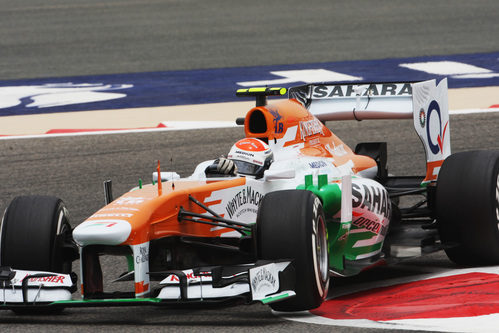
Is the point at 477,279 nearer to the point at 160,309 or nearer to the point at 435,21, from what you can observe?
the point at 160,309

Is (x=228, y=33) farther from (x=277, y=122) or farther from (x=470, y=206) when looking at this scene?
(x=470, y=206)

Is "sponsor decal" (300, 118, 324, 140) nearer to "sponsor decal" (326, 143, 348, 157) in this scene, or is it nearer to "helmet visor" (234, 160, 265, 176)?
"sponsor decal" (326, 143, 348, 157)

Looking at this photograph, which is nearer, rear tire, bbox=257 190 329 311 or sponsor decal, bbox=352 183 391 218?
rear tire, bbox=257 190 329 311

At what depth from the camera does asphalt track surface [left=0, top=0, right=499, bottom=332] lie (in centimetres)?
819

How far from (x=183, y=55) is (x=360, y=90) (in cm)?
1546

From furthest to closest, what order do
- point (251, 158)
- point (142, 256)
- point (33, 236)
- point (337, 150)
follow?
point (337, 150) → point (251, 158) → point (33, 236) → point (142, 256)

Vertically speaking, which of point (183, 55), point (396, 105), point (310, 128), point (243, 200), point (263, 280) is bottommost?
point (263, 280)

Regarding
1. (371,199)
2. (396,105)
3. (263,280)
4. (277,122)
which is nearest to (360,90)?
(396,105)

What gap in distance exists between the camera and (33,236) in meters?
8.15

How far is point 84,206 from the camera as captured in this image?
12.9 metres

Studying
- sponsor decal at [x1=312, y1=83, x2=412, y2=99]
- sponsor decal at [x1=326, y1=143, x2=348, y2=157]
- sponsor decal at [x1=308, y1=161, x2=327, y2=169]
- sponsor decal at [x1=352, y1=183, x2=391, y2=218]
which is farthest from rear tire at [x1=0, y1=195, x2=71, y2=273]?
sponsor decal at [x1=312, y1=83, x2=412, y2=99]

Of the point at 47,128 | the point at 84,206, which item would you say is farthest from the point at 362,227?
the point at 47,128

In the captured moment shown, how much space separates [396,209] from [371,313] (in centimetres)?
224

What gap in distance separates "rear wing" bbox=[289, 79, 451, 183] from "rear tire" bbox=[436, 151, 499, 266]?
0.66 m
